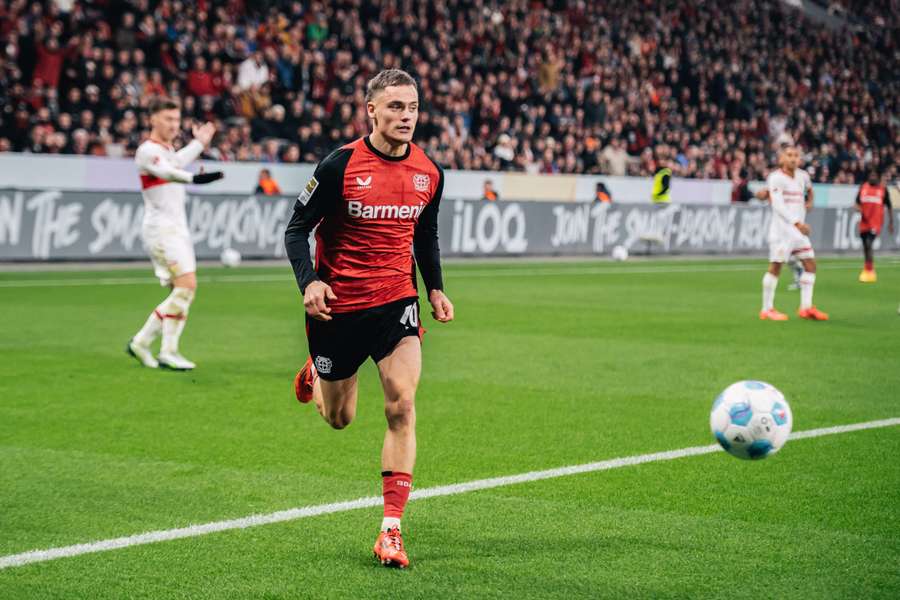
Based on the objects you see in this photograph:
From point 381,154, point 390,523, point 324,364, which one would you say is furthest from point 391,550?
point 381,154

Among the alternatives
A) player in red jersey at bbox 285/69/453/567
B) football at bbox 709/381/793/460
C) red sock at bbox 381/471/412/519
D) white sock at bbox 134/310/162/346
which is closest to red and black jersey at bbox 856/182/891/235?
white sock at bbox 134/310/162/346

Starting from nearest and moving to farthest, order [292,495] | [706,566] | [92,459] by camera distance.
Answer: [706,566], [292,495], [92,459]

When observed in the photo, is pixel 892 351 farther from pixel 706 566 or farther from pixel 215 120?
pixel 215 120

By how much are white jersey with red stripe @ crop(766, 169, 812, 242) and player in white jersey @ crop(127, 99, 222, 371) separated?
8.36m

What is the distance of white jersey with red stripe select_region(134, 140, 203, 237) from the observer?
10.6 m

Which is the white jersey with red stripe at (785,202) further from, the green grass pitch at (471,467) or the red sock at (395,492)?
the red sock at (395,492)

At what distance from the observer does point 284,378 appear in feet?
35.4

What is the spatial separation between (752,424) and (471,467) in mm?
1687

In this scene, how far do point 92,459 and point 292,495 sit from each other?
59.2 inches

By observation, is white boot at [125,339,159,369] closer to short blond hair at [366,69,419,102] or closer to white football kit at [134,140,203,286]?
white football kit at [134,140,203,286]

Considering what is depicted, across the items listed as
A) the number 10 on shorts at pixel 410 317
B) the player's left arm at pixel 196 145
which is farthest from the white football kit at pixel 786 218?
the number 10 on shorts at pixel 410 317

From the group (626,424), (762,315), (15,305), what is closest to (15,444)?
(626,424)

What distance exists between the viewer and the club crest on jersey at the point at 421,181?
19.2 feet

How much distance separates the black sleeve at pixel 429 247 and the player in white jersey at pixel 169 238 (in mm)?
5033
